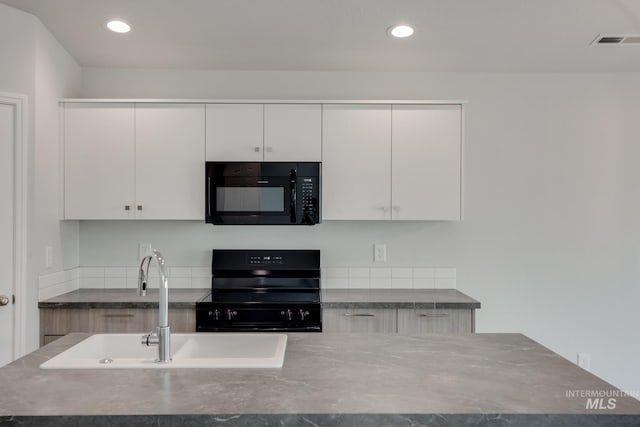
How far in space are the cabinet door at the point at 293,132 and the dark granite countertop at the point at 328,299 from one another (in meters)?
0.93

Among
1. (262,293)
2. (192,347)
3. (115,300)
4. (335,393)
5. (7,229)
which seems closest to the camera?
(335,393)

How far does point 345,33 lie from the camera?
283 cm

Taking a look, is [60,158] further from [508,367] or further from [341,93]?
[508,367]

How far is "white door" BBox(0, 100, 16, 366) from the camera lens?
2592 mm

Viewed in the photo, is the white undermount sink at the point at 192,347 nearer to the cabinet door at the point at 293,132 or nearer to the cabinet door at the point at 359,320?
the cabinet door at the point at 359,320

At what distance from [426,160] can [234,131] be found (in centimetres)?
126

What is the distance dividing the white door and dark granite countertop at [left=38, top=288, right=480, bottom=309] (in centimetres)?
19

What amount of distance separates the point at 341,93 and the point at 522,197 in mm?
1491

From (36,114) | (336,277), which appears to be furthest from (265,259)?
(36,114)

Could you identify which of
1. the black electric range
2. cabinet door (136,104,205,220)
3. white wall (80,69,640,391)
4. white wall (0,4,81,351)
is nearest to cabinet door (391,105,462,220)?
white wall (80,69,640,391)

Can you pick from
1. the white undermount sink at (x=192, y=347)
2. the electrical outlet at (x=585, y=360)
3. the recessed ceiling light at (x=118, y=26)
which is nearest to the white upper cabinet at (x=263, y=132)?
the recessed ceiling light at (x=118, y=26)

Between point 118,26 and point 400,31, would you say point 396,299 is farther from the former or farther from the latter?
point 118,26

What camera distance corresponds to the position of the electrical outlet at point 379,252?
336 cm

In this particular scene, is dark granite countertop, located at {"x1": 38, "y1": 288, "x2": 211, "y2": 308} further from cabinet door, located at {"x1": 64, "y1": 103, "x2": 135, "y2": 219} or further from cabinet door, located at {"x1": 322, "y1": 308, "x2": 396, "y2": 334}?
cabinet door, located at {"x1": 322, "y1": 308, "x2": 396, "y2": 334}
